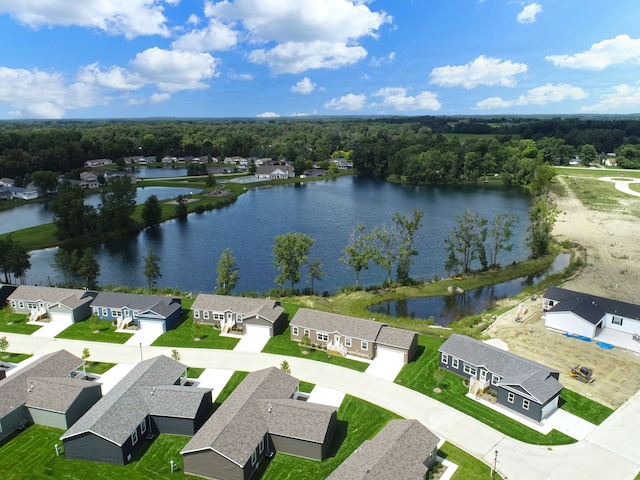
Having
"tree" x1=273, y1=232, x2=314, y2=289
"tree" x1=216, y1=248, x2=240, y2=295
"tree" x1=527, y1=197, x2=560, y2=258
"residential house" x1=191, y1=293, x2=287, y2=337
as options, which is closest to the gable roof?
"residential house" x1=191, y1=293, x2=287, y2=337

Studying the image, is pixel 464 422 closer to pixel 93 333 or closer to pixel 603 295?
pixel 93 333

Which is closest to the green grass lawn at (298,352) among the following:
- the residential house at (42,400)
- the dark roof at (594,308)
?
the residential house at (42,400)

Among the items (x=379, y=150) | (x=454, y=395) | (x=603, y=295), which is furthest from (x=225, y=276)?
(x=379, y=150)

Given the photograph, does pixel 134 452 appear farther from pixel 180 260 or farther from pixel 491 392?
pixel 180 260

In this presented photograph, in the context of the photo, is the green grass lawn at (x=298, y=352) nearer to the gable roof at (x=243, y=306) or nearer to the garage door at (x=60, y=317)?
the gable roof at (x=243, y=306)

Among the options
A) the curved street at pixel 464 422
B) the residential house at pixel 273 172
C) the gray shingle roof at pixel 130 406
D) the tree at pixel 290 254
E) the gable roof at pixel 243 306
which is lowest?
the curved street at pixel 464 422

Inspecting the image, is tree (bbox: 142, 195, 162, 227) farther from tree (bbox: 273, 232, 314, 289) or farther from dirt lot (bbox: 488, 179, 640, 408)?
dirt lot (bbox: 488, 179, 640, 408)

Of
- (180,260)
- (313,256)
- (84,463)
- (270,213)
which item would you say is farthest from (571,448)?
(270,213)

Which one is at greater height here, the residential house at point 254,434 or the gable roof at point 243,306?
the gable roof at point 243,306
